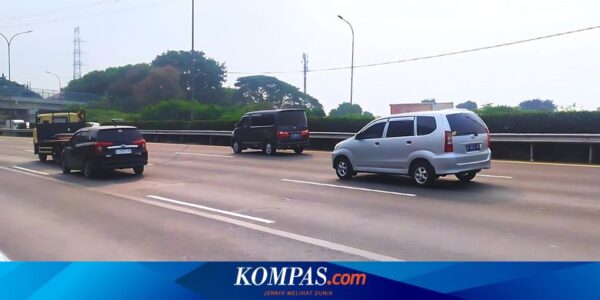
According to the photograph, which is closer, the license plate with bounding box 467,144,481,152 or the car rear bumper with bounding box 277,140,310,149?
the license plate with bounding box 467,144,481,152

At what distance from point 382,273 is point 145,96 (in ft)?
309

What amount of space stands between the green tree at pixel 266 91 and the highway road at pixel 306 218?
8248 cm

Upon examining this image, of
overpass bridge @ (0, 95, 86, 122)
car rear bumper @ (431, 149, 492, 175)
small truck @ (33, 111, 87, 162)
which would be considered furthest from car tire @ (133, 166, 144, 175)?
overpass bridge @ (0, 95, 86, 122)

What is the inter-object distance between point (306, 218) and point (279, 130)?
1344cm

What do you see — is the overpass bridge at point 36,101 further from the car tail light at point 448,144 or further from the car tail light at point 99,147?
the car tail light at point 448,144

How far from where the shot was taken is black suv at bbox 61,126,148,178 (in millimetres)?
15227

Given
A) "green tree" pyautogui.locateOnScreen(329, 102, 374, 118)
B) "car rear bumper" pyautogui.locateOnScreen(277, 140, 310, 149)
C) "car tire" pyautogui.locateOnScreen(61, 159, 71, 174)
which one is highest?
"green tree" pyautogui.locateOnScreen(329, 102, 374, 118)

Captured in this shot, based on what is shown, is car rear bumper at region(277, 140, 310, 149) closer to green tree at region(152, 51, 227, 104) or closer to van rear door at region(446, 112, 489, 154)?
van rear door at region(446, 112, 489, 154)

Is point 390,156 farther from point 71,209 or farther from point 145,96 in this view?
point 145,96

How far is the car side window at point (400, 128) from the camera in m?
11.8

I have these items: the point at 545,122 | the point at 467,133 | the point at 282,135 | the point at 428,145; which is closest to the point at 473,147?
the point at 467,133

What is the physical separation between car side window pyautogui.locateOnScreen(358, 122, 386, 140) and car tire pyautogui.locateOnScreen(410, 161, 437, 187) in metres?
1.35

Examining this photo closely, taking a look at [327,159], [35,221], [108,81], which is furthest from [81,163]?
[108,81]

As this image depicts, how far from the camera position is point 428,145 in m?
11.3
